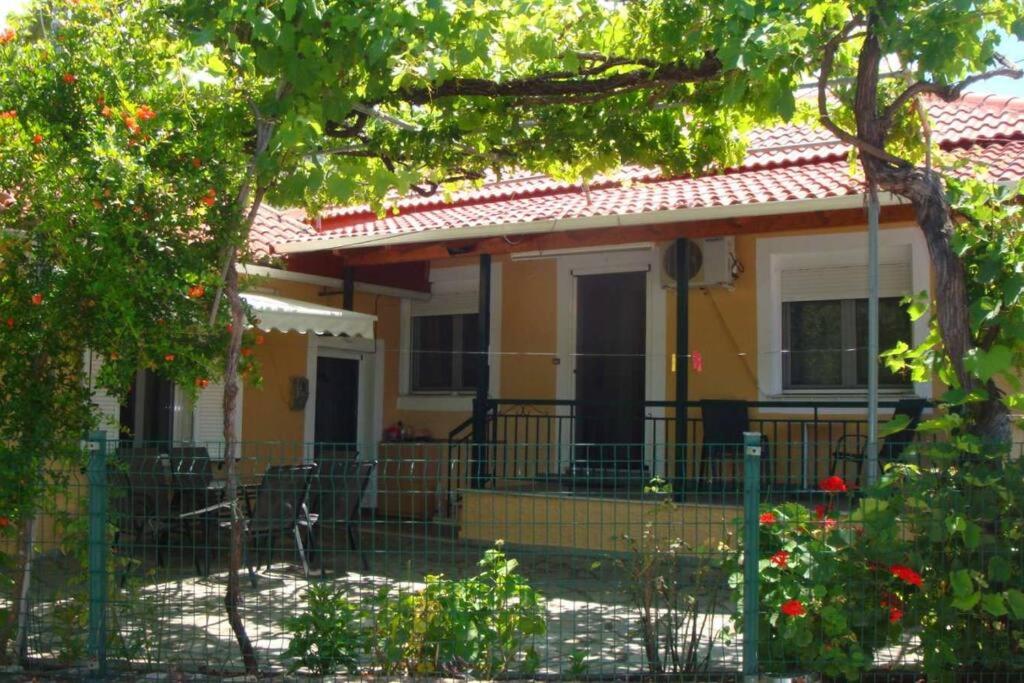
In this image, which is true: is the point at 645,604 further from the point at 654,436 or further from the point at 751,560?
the point at 654,436

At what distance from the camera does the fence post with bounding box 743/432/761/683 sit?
220 inches

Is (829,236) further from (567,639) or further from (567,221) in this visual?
(567,639)

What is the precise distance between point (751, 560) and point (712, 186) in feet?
19.7

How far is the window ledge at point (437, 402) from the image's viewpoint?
521 inches

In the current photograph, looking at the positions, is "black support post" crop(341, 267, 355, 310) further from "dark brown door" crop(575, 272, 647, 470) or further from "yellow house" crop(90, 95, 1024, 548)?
"dark brown door" crop(575, 272, 647, 470)

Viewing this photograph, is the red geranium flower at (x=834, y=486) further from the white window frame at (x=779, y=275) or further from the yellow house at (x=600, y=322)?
the white window frame at (x=779, y=275)

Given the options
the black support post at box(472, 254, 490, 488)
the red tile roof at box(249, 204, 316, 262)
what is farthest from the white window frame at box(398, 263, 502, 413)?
the red tile roof at box(249, 204, 316, 262)

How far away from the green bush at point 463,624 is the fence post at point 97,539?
4.71 feet

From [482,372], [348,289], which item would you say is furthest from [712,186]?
[348,289]

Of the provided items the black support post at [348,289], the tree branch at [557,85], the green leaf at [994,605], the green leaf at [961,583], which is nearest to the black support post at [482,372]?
the black support post at [348,289]

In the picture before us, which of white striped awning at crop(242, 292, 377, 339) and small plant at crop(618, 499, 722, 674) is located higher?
white striped awning at crop(242, 292, 377, 339)

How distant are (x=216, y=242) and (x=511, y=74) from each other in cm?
280

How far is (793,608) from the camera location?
18.0 feet

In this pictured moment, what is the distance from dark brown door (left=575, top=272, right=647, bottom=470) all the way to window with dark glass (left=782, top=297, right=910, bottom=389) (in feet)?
5.44
